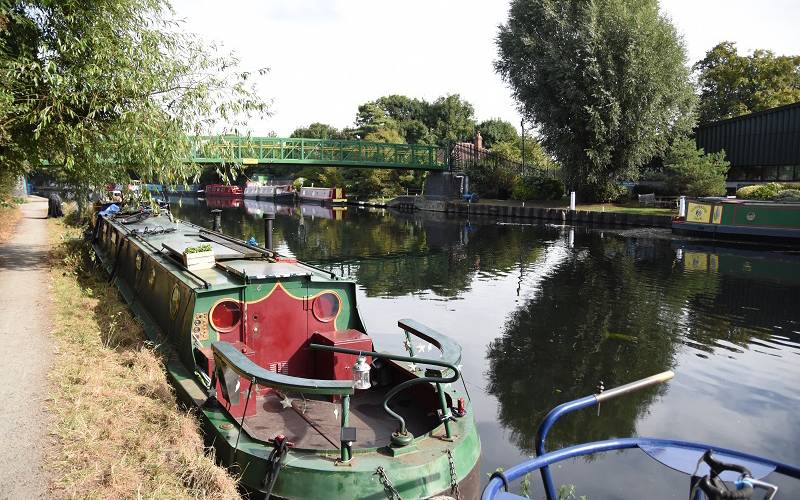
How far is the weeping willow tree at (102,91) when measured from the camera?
11219 mm

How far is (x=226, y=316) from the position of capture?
8.12m

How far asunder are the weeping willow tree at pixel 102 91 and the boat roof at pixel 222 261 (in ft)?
4.45

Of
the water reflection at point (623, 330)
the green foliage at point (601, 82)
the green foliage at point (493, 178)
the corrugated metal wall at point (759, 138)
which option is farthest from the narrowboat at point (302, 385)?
the green foliage at point (493, 178)

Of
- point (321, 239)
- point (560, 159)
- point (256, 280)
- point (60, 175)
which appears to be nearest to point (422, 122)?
point (560, 159)

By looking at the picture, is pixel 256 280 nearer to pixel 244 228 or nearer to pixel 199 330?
pixel 199 330

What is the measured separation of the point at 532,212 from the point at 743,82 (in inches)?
901

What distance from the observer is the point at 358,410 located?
7836 millimetres

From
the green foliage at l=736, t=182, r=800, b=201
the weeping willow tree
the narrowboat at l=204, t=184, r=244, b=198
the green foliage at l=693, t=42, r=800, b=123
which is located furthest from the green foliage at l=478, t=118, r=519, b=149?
the weeping willow tree

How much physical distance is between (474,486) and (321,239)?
93.7 ft

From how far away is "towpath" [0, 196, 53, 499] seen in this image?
207 inches

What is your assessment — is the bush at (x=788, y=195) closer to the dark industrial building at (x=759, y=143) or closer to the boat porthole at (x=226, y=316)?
the dark industrial building at (x=759, y=143)

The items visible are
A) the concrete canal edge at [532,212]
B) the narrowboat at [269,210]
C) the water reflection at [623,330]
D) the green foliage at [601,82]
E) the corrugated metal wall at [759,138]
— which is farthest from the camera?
the narrowboat at [269,210]

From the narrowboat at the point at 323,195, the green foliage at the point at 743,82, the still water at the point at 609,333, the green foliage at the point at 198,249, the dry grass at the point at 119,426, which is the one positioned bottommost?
the still water at the point at 609,333

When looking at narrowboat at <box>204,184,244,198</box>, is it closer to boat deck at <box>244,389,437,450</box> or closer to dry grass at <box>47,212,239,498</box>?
dry grass at <box>47,212,239,498</box>
